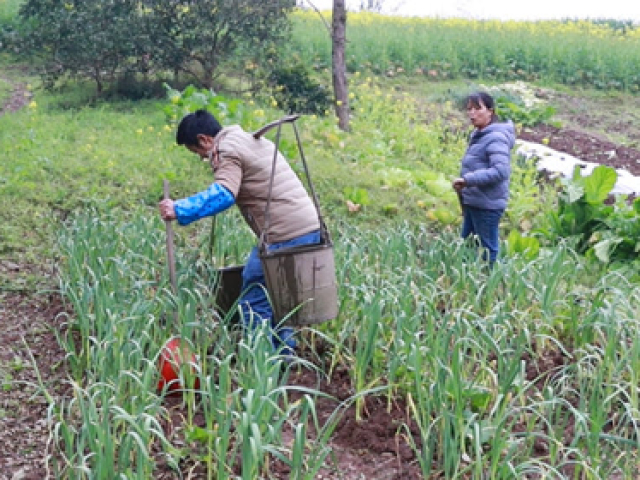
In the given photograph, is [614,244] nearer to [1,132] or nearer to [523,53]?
[1,132]

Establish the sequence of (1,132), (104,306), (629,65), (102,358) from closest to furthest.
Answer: (102,358)
(104,306)
(1,132)
(629,65)

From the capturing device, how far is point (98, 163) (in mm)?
7391

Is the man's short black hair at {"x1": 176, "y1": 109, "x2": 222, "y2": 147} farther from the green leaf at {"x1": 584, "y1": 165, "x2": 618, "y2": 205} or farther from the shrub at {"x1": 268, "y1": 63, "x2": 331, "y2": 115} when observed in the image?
the shrub at {"x1": 268, "y1": 63, "x2": 331, "y2": 115}

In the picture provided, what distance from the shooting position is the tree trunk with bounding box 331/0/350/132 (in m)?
9.30

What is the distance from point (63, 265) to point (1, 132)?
3.78 meters

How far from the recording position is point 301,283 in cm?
375

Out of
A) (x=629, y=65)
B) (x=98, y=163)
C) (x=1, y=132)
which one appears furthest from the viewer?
(x=629, y=65)

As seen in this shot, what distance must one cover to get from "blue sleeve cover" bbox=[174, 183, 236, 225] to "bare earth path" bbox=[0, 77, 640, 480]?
2.55 feet

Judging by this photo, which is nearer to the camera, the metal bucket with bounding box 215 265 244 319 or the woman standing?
the metal bucket with bounding box 215 265 244 319

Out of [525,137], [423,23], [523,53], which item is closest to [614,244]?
[525,137]

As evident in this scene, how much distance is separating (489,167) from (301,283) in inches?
76.8

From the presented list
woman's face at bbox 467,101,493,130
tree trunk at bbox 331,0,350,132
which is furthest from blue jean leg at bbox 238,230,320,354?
tree trunk at bbox 331,0,350,132


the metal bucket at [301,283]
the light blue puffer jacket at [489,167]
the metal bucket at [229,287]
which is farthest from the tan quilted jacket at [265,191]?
the light blue puffer jacket at [489,167]

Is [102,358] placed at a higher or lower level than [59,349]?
higher
